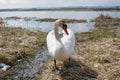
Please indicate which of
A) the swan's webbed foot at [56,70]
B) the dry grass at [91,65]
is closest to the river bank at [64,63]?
the dry grass at [91,65]

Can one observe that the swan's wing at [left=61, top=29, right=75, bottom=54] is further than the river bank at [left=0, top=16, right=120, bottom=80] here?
Yes

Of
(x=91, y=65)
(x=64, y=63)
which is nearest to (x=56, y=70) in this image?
(x=64, y=63)

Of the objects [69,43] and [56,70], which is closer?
[69,43]

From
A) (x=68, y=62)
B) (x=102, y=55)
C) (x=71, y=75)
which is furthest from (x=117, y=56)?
(x=71, y=75)

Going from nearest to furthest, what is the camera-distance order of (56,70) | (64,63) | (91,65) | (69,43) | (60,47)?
(60,47), (69,43), (56,70), (91,65), (64,63)

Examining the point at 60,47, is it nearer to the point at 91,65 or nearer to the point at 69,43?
the point at 69,43

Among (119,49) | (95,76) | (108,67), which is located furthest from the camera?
(119,49)

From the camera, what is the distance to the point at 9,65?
31.4 feet

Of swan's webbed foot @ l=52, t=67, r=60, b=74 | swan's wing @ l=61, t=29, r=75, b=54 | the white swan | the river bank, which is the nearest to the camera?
the white swan

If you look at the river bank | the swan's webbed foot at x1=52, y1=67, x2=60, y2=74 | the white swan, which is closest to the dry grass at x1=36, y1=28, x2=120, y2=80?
the river bank

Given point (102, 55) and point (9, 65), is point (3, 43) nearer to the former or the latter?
point (9, 65)

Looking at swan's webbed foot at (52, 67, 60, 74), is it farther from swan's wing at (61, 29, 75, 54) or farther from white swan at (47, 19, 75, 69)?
swan's wing at (61, 29, 75, 54)

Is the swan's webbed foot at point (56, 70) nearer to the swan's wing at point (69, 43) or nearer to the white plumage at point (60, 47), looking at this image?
the white plumage at point (60, 47)

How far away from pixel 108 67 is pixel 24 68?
2908 millimetres
